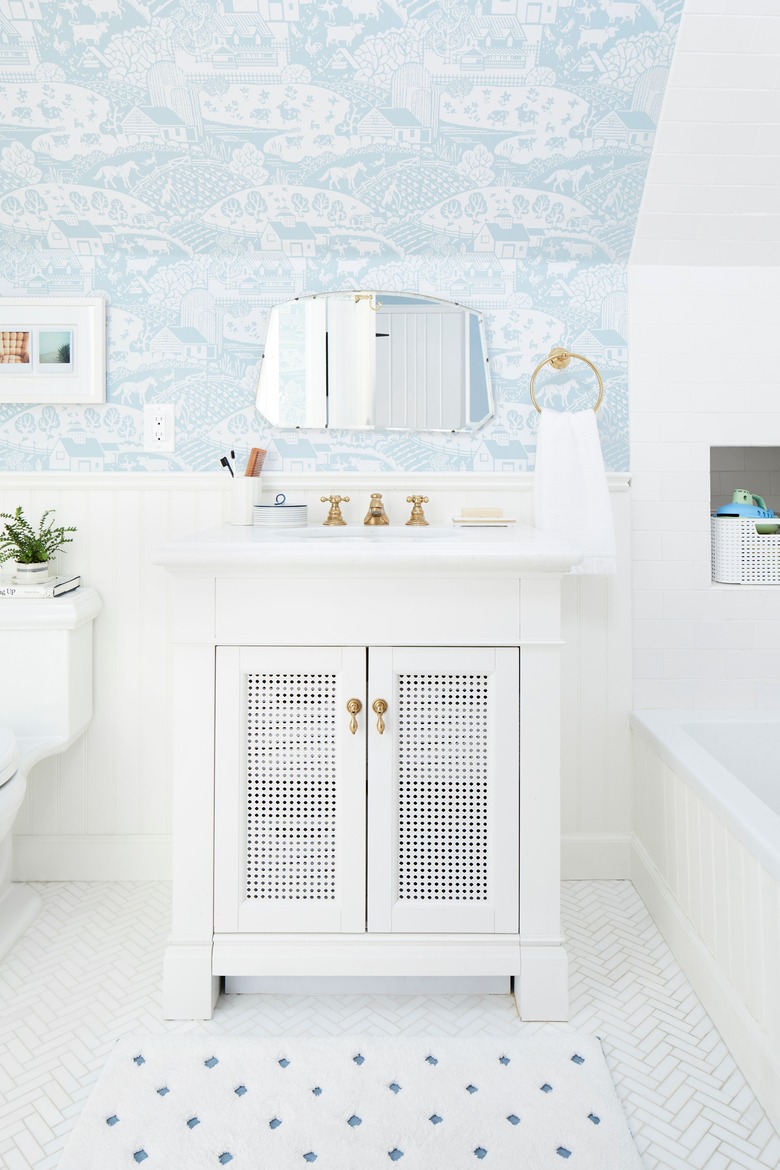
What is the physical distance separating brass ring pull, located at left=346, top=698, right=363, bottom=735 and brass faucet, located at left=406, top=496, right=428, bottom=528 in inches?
27.1

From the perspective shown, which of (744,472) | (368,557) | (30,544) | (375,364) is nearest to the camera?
(368,557)

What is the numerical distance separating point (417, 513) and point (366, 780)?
80cm

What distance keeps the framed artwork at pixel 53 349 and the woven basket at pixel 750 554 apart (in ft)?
5.81

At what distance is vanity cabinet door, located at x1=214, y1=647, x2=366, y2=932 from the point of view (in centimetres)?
160

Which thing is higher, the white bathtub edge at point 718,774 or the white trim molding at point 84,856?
the white bathtub edge at point 718,774

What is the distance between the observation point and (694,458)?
2246mm

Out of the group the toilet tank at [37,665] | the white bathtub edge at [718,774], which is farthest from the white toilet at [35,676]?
the white bathtub edge at [718,774]

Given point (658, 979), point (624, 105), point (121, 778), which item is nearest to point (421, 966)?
point (658, 979)

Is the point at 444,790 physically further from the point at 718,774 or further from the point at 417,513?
the point at 417,513

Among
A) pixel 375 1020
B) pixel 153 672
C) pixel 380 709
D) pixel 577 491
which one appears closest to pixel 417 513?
pixel 577 491

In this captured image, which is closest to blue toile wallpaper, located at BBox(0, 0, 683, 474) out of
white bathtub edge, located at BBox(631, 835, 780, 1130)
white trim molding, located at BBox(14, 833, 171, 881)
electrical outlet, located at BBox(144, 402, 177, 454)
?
electrical outlet, located at BBox(144, 402, 177, 454)

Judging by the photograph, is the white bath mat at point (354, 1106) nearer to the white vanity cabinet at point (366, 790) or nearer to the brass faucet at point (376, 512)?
the white vanity cabinet at point (366, 790)

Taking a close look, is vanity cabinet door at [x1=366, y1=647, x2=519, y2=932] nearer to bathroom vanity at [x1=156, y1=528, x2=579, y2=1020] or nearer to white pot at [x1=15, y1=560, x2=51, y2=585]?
bathroom vanity at [x1=156, y1=528, x2=579, y2=1020]

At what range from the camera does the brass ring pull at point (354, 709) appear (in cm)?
158
